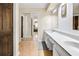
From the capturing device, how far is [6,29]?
2.54m

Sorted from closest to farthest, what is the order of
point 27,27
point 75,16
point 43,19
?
point 75,16
point 43,19
point 27,27

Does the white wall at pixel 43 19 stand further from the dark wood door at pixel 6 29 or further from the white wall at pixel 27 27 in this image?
the dark wood door at pixel 6 29

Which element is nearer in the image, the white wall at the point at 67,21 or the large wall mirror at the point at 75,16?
the large wall mirror at the point at 75,16

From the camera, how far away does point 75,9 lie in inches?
86.8

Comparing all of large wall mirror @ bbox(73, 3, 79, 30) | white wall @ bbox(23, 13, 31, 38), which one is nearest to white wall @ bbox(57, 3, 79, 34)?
large wall mirror @ bbox(73, 3, 79, 30)

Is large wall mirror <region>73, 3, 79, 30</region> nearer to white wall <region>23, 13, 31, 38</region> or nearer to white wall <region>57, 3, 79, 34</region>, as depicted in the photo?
white wall <region>57, 3, 79, 34</region>

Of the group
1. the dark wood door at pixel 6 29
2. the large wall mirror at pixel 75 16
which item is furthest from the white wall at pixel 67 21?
the dark wood door at pixel 6 29

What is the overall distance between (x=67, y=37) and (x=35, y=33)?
1.88 ft

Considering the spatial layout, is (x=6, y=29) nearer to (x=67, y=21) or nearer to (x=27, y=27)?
(x=27, y=27)

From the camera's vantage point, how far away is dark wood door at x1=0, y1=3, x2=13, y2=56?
7.97 feet

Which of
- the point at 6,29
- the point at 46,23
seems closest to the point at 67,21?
the point at 46,23

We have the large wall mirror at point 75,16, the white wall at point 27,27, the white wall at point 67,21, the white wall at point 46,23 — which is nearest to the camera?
the large wall mirror at point 75,16

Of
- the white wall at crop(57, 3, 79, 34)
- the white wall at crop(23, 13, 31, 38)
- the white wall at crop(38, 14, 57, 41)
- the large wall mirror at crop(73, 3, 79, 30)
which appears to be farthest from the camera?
the white wall at crop(23, 13, 31, 38)

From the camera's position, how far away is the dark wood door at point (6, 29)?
95.7 inches
